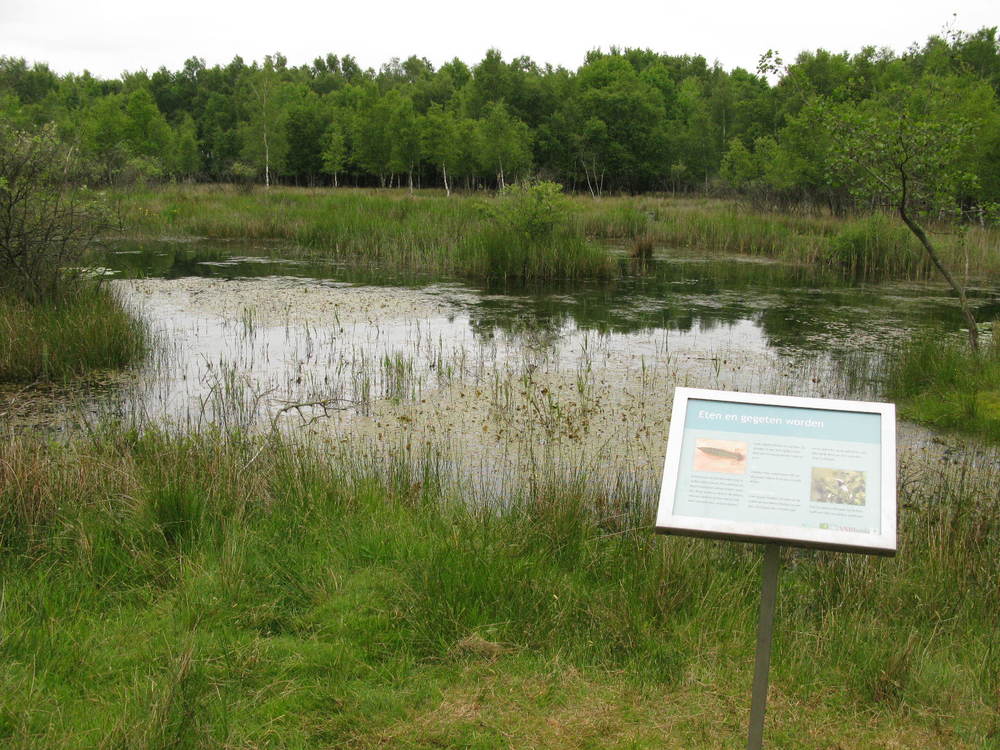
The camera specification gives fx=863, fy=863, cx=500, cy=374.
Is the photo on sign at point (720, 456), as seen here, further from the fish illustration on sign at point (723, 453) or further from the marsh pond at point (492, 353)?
the marsh pond at point (492, 353)

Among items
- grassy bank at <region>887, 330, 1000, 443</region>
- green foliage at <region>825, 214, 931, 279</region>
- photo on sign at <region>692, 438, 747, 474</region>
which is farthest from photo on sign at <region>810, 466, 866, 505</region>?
green foliage at <region>825, 214, 931, 279</region>

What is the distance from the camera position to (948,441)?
22.4 feet

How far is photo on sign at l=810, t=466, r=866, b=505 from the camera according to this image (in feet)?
7.79

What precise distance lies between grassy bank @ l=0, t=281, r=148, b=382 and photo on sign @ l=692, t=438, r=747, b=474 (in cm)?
658

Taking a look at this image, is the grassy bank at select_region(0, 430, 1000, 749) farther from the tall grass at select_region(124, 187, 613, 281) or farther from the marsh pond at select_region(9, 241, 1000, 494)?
the tall grass at select_region(124, 187, 613, 281)

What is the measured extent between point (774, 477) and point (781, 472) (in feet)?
0.09

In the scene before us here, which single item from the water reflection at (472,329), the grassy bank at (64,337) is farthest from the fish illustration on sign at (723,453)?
the grassy bank at (64,337)

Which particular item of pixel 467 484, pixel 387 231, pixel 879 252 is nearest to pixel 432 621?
pixel 467 484

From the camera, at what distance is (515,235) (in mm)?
16078

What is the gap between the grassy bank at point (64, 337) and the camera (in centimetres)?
789

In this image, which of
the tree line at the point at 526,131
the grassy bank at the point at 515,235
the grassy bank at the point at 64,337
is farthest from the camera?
the tree line at the point at 526,131

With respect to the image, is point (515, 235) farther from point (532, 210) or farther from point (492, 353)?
point (492, 353)

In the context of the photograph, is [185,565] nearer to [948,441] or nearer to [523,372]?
[523,372]

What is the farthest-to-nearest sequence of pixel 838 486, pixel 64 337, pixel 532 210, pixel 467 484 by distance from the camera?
pixel 532 210, pixel 64 337, pixel 467 484, pixel 838 486
